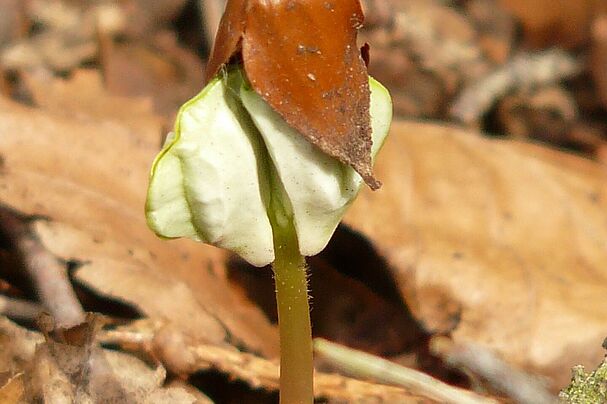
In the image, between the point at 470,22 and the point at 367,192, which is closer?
the point at 367,192

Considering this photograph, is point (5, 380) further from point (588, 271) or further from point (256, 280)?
point (588, 271)

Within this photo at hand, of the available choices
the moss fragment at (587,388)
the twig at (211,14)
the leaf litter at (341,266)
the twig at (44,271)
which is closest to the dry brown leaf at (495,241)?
the leaf litter at (341,266)

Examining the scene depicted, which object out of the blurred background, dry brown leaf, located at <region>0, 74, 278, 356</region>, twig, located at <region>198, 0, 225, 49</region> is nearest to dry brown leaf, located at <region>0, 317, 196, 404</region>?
dry brown leaf, located at <region>0, 74, 278, 356</region>

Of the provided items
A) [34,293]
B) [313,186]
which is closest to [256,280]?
[34,293]

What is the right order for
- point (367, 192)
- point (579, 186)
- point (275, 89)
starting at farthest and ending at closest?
point (579, 186) → point (367, 192) → point (275, 89)

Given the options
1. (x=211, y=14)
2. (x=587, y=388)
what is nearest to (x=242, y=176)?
(x=587, y=388)

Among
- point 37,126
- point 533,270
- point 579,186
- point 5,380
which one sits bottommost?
point 5,380

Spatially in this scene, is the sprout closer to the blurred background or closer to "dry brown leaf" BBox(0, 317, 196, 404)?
"dry brown leaf" BBox(0, 317, 196, 404)
